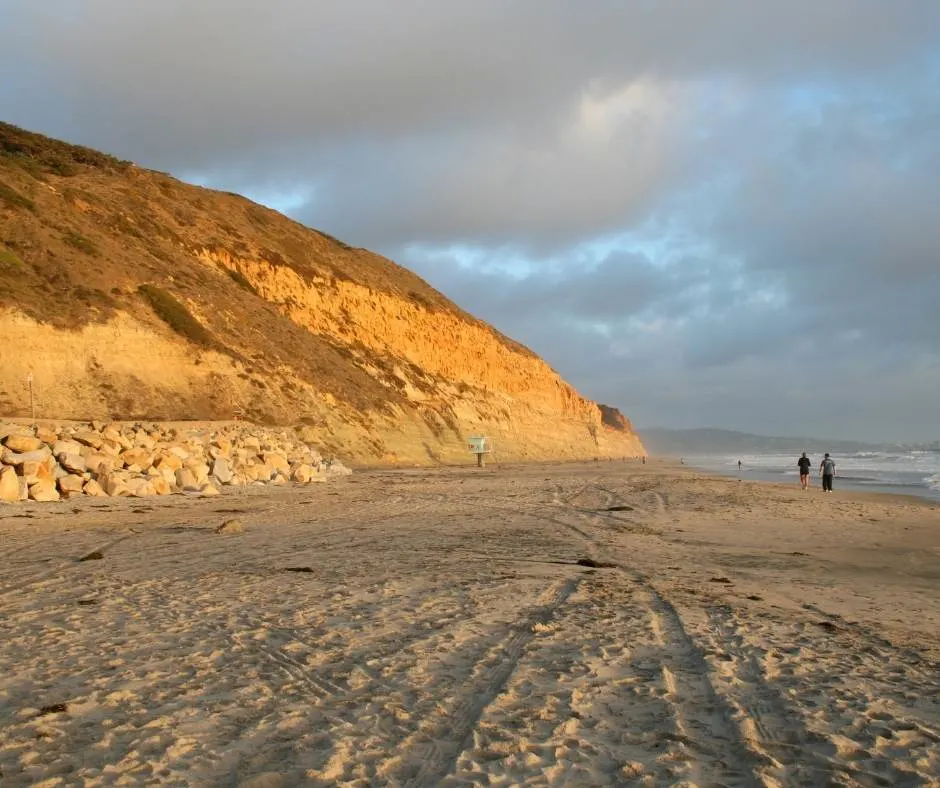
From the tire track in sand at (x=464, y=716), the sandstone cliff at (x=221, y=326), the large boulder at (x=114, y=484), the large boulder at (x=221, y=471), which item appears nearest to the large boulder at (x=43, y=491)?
the large boulder at (x=114, y=484)

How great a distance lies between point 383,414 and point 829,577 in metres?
31.8

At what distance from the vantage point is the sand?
10.9 feet

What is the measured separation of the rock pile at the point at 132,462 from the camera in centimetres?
1463

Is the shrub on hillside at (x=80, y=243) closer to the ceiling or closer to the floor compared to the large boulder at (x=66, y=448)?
closer to the ceiling

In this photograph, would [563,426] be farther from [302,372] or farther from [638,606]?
[638,606]

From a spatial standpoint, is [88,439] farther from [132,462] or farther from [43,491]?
[43,491]

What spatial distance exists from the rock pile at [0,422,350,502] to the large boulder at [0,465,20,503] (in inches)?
0.6

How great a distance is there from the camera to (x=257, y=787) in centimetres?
308

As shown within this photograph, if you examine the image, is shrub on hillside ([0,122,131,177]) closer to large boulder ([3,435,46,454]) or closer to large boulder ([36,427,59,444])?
large boulder ([36,427,59,444])

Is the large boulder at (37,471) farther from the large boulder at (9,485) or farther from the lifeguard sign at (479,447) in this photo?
the lifeguard sign at (479,447)

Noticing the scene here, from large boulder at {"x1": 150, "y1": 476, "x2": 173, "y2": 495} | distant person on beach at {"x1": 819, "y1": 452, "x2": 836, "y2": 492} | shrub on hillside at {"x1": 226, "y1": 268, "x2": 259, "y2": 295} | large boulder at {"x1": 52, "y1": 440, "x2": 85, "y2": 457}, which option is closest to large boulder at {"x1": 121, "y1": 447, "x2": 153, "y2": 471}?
large boulder at {"x1": 150, "y1": 476, "x2": 173, "y2": 495}

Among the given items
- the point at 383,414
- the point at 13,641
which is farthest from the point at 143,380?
the point at 13,641

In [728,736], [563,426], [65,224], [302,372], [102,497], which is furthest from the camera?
[563,426]

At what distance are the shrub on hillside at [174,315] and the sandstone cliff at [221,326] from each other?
8 centimetres
